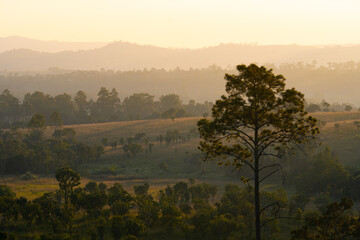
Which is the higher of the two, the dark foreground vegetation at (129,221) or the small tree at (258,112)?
the small tree at (258,112)

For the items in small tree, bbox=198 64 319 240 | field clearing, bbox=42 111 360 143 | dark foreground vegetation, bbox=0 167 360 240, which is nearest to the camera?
small tree, bbox=198 64 319 240

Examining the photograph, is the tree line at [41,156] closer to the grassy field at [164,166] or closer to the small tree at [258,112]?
the grassy field at [164,166]

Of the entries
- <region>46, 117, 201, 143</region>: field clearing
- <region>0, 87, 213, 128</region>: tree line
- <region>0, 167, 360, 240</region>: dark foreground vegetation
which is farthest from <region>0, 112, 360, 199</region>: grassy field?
<region>0, 87, 213, 128</region>: tree line

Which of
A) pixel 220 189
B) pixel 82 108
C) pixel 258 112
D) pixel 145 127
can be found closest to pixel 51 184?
pixel 220 189

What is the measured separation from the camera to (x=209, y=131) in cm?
2448

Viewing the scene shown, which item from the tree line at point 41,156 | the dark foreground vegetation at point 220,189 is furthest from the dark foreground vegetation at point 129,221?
the tree line at point 41,156

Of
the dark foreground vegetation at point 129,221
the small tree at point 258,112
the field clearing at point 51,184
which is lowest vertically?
the field clearing at point 51,184

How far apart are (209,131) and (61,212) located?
21278 mm

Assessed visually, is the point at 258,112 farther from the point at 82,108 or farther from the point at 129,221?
the point at 82,108

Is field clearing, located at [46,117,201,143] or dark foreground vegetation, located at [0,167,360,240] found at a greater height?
field clearing, located at [46,117,201,143]

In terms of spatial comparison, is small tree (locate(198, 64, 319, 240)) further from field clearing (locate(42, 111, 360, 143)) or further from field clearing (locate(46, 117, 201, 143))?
field clearing (locate(46, 117, 201, 143))

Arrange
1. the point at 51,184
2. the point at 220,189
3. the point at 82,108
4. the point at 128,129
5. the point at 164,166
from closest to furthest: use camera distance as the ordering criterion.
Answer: the point at 220,189, the point at 51,184, the point at 164,166, the point at 128,129, the point at 82,108

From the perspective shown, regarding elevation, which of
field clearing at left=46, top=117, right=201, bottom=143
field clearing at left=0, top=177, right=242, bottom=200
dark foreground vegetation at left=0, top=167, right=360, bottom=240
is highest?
field clearing at left=46, top=117, right=201, bottom=143

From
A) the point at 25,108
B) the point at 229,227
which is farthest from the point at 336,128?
the point at 25,108
